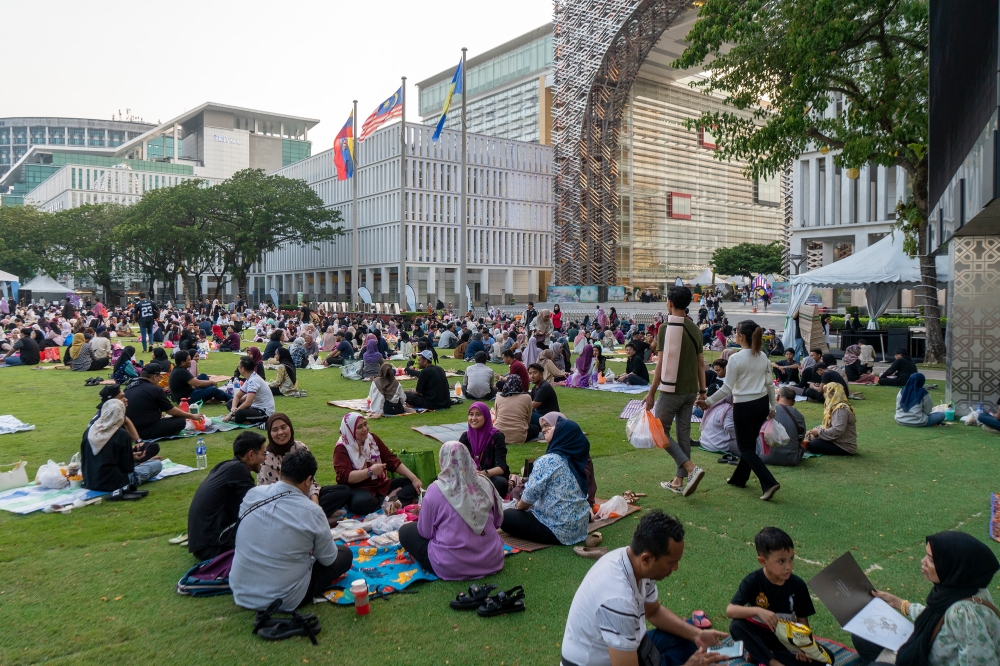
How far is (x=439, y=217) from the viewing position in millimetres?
62438

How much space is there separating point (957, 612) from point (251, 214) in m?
53.5

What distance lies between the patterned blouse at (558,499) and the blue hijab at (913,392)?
7.09 metres

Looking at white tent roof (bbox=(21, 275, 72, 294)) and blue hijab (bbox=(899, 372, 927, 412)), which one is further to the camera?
white tent roof (bbox=(21, 275, 72, 294))

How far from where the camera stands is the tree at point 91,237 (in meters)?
56.6

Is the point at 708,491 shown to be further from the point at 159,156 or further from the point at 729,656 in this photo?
the point at 159,156

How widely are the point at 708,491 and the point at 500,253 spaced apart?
5984 centimetres

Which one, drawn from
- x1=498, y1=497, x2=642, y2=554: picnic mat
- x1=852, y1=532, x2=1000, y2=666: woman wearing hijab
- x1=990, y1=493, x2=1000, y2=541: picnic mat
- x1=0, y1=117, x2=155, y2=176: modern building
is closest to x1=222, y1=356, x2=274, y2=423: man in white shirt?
x1=498, y1=497, x2=642, y2=554: picnic mat

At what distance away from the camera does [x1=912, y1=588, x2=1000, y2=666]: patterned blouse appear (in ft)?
9.14

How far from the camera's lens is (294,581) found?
4199mm

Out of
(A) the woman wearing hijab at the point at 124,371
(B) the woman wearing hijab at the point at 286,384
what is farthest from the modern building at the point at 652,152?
(A) the woman wearing hijab at the point at 124,371

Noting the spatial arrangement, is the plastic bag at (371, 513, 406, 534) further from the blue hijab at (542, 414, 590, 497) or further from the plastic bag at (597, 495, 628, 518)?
the plastic bag at (597, 495, 628, 518)

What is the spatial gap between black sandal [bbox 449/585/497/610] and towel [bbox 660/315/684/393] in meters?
2.87

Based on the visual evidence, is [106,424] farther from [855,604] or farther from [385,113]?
[385,113]

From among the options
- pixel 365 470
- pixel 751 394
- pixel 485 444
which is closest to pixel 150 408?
pixel 365 470
